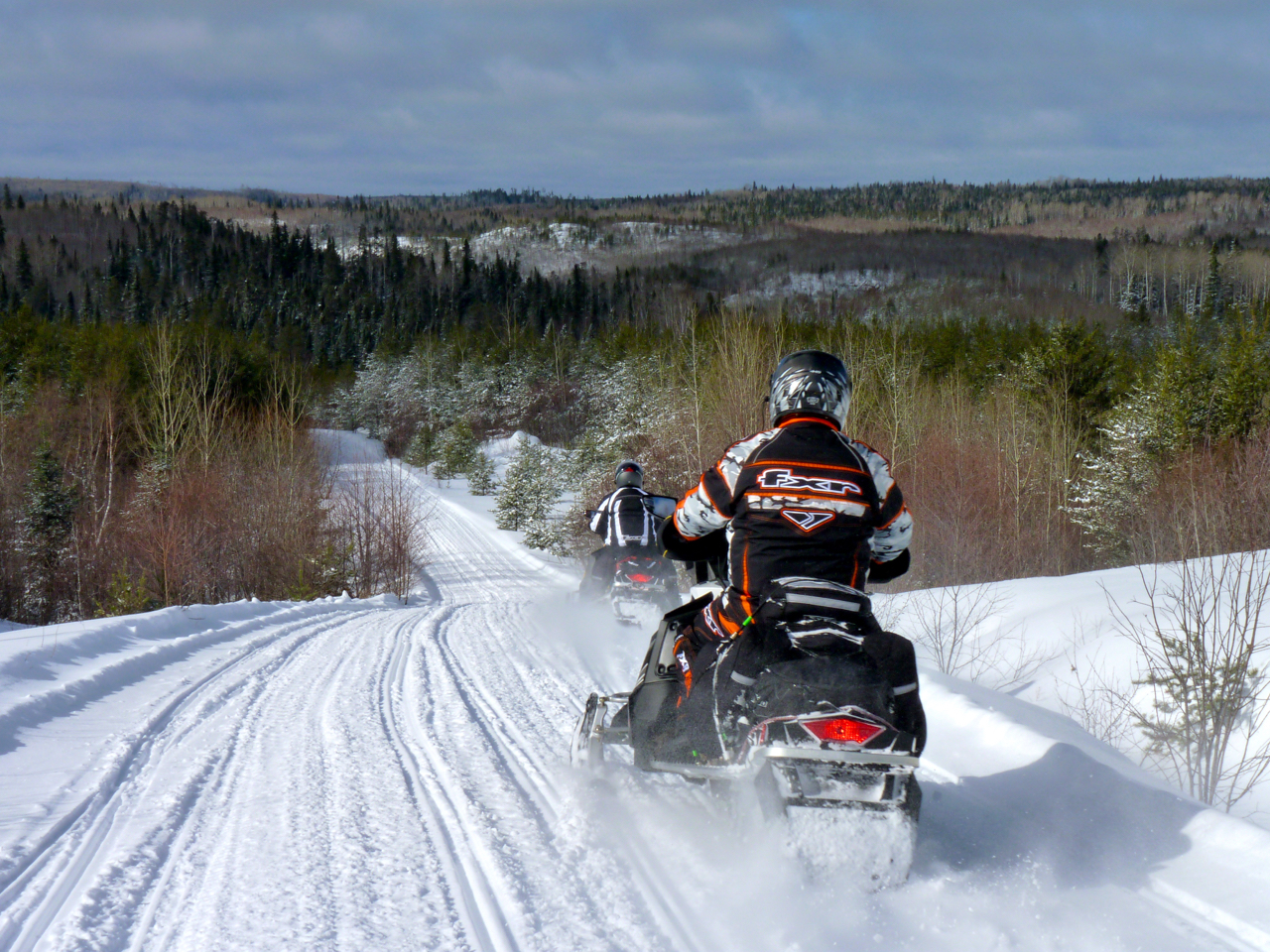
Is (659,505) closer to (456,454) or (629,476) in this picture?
(629,476)

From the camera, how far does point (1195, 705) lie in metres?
5.12

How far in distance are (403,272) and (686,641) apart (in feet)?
458

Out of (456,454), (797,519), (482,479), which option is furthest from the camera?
(456,454)

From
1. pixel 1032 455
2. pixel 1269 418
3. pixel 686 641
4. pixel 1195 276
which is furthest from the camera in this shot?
pixel 1195 276

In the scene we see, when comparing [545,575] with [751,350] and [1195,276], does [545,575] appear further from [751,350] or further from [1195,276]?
[1195,276]

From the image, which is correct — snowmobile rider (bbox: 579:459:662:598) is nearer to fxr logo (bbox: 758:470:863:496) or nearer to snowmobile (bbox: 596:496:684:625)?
snowmobile (bbox: 596:496:684:625)

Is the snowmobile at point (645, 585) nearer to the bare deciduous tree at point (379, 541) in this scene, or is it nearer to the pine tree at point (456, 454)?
the bare deciduous tree at point (379, 541)

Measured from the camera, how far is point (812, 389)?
125 inches

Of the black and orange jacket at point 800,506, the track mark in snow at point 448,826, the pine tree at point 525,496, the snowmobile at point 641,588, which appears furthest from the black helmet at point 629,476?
the pine tree at point 525,496

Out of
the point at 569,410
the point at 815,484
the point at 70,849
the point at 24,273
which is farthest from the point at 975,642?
the point at 24,273

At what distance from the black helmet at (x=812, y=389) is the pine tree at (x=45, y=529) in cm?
2236

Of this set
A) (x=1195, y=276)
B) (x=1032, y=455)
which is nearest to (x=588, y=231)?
(x=1195, y=276)

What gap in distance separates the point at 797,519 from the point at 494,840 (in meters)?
1.72

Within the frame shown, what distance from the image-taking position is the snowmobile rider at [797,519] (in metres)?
2.75
